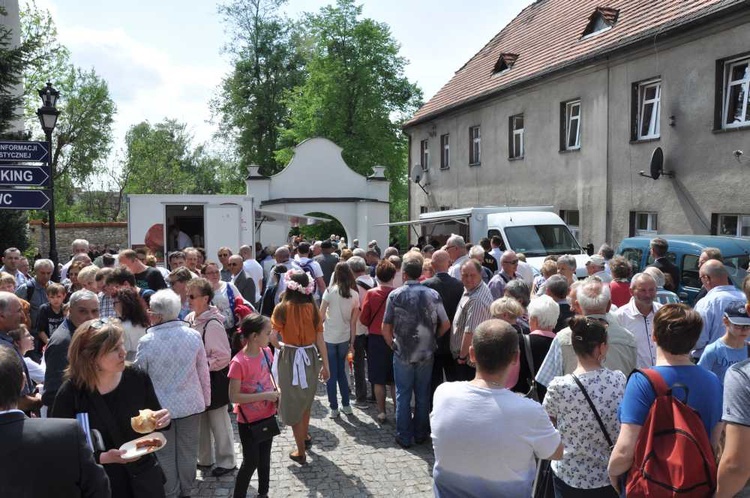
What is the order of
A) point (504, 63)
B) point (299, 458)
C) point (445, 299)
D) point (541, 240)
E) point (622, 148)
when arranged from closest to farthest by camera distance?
point (299, 458)
point (445, 299)
point (541, 240)
point (622, 148)
point (504, 63)

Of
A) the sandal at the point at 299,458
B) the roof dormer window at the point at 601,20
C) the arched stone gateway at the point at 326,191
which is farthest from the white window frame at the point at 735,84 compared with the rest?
the arched stone gateway at the point at 326,191

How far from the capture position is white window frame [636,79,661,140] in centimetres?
1415

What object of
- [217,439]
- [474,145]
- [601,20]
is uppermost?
[601,20]

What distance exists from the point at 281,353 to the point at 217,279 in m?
1.41

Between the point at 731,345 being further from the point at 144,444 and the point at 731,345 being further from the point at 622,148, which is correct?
the point at 622,148

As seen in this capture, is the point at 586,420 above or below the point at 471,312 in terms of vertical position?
below

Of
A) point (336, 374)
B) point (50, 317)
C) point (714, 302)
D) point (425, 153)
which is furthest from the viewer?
point (425, 153)

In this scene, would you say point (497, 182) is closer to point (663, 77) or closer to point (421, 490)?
point (663, 77)

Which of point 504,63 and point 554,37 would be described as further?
point 504,63

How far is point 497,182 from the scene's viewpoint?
69.6ft

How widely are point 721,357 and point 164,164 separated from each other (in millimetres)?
55151

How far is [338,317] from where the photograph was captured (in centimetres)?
708

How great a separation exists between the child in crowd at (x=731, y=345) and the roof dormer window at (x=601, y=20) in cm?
1441

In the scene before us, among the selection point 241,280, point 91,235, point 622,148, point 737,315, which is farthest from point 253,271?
point 91,235
